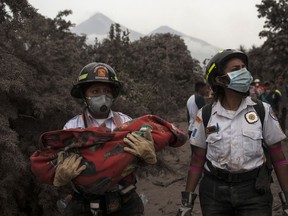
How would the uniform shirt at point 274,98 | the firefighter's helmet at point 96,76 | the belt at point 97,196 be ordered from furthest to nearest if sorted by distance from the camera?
the uniform shirt at point 274,98, the firefighter's helmet at point 96,76, the belt at point 97,196

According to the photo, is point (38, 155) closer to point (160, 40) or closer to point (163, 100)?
point (163, 100)

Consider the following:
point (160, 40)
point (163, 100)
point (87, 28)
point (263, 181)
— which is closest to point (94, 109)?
point (263, 181)

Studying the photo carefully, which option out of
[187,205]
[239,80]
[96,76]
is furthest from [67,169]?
[239,80]

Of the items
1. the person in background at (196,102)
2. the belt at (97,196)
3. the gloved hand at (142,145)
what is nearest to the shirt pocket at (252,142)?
the gloved hand at (142,145)

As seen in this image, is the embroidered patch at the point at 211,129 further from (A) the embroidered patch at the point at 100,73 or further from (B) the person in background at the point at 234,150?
(A) the embroidered patch at the point at 100,73

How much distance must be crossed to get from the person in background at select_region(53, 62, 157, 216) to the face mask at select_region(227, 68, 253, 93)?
81cm

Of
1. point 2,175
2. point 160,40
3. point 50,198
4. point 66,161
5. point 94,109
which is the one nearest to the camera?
point 66,161

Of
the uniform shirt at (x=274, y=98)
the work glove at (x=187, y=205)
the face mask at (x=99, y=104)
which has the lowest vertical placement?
the work glove at (x=187, y=205)

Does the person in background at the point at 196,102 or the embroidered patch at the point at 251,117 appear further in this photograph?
the person in background at the point at 196,102

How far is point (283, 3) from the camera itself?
1648 centimetres

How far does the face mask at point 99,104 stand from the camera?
9.41ft

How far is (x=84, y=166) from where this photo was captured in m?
2.48

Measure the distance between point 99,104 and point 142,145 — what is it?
55 centimetres

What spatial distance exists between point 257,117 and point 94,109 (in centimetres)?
120
